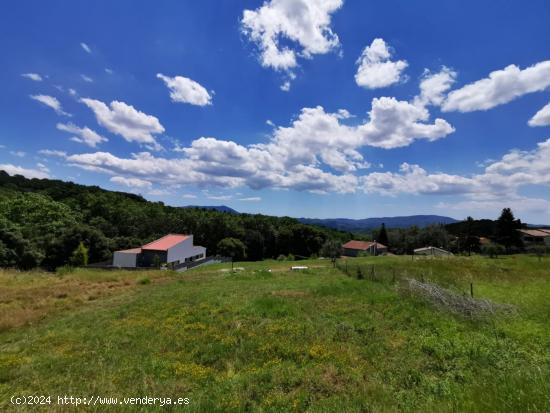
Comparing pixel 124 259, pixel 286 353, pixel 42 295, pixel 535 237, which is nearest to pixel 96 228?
pixel 124 259

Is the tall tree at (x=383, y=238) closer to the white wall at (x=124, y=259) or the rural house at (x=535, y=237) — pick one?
the rural house at (x=535, y=237)

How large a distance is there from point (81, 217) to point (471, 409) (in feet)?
263

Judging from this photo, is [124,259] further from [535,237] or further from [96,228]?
[535,237]

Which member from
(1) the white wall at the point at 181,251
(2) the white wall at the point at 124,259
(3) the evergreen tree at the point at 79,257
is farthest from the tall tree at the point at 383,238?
(3) the evergreen tree at the point at 79,257

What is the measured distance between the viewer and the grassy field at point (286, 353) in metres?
5.94

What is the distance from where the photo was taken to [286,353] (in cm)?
866

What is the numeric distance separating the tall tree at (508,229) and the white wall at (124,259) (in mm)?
70181

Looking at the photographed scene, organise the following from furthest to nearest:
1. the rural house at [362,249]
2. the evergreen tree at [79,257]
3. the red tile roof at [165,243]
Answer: the rural house at [362,249], the red tile roof at [165,243], the evergreen tree at [79,257]

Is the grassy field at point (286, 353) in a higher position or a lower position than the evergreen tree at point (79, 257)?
higher

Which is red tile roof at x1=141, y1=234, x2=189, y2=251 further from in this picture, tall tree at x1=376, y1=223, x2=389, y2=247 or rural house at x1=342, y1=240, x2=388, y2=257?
tall tree at x1=376, y1=223, x2=389, y2=247

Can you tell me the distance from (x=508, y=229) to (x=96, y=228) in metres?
83.0

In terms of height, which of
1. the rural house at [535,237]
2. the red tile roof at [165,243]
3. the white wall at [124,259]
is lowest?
the white wall at [124,259]

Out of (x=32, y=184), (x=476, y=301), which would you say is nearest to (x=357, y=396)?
(x=476, y=301)

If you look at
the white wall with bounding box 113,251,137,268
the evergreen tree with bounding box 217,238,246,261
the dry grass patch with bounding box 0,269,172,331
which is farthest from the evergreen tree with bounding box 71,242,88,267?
the evergreen tree with bounding box 217,238,246,261
